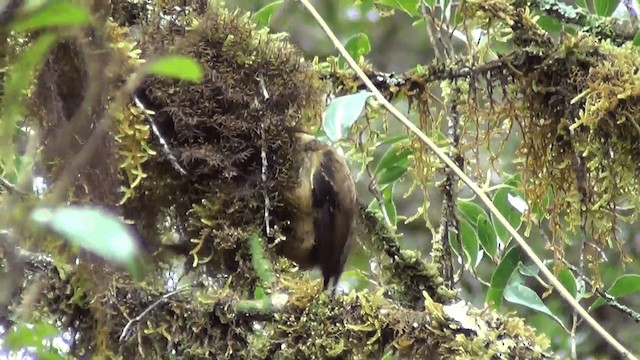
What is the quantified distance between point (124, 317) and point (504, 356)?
434 millimetres

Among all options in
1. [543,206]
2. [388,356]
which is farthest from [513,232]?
[543,206]

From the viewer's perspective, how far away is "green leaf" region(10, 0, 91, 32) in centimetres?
29

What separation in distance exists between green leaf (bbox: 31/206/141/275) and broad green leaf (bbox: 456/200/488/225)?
3.32ft

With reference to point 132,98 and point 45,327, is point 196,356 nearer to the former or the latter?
point 45,327

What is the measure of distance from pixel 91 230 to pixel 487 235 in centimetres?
102

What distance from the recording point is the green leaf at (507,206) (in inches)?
47.5

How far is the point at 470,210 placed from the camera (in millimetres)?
1250

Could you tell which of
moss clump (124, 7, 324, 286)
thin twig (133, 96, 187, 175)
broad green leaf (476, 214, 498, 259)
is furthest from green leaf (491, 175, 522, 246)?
thin twig (133, 96, 187, 175)

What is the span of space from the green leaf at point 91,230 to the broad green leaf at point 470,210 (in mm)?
1013

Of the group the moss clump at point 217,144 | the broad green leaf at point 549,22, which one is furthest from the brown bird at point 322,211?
the broad green leaf at point 549,22

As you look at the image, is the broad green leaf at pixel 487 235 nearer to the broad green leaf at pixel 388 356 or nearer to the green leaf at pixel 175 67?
the broad green leaf at pixel 388 356

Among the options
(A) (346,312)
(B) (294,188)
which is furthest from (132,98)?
(A) (346,312)

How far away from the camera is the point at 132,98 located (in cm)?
92

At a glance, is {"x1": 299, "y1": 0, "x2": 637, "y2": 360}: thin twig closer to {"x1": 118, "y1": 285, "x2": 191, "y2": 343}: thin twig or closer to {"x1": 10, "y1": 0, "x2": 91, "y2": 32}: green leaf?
{"x1": 118, "y1": 285, "x2": 191, "y2": 343}: thin twig
